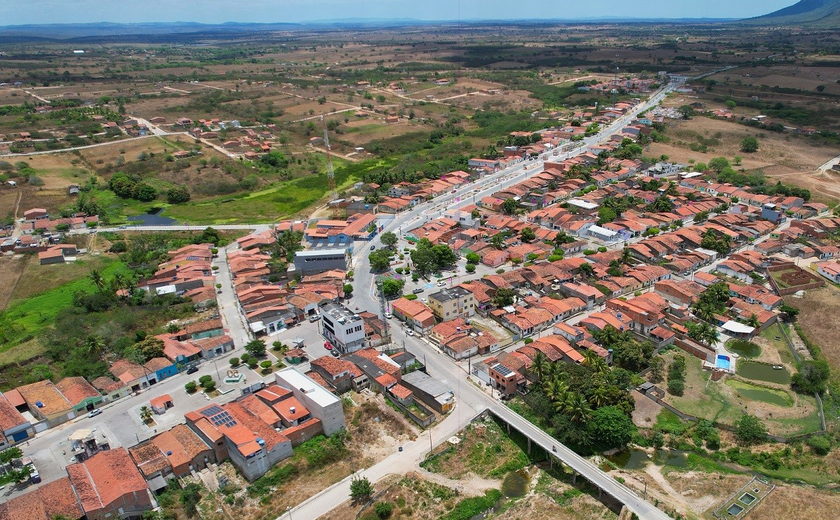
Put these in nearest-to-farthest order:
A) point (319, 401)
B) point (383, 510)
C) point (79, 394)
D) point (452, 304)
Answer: point (383, 510), point (319, 401), point (79, 394), point (452, 304)

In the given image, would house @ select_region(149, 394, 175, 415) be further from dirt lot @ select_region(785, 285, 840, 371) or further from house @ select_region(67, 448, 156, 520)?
dirt lot @ select_region(785, 285, 840, 371)

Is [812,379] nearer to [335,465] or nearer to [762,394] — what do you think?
[762,394]

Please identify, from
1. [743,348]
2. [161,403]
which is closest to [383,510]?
[161,403]

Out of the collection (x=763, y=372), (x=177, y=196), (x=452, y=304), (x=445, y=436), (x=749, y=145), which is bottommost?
(x=177, y=196)

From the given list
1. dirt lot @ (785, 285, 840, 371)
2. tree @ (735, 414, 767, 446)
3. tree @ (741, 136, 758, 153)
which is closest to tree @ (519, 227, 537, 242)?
dirt lot @ (785, 285, 840, 371)

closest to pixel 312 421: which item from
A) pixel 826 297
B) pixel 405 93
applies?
pixel 826 297

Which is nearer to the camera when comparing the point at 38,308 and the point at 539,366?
the point at 539,366

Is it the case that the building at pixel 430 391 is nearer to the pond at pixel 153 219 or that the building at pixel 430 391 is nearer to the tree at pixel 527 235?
the tree at pixel 527 235
